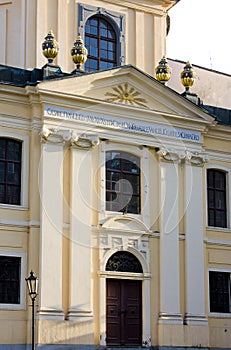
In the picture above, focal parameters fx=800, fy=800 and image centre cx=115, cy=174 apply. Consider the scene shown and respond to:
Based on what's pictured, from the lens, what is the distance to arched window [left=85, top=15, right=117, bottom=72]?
28.8 metres

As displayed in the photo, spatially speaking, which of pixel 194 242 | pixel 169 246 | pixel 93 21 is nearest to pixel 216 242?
pixel 194 242

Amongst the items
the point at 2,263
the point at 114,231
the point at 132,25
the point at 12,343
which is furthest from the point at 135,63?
the point at 12,343

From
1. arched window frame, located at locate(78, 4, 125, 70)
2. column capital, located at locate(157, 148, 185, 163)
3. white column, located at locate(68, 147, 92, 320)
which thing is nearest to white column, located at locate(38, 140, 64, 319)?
white column, located at locate(68, 147, 92, 320)

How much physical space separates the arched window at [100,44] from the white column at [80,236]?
458cm

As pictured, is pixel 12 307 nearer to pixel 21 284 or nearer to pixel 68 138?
pixel 21 284

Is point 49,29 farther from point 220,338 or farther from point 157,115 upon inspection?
point 220,338

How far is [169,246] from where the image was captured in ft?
86.9

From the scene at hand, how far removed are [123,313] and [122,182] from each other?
4.25m

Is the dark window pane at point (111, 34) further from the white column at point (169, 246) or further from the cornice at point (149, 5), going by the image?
the white column at point (169, 246)

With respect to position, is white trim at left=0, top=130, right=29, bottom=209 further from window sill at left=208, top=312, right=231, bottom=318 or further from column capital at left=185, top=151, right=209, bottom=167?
window sill at left=208, top=312, right=231, bottom=318

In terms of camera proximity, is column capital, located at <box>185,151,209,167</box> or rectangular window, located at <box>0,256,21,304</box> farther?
column capital, located at <box>185,151,209,167</box>

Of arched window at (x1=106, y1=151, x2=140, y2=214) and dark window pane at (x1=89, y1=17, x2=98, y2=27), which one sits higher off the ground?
dark window pane at (x1=89, y1=17, x2=98, y2=27)

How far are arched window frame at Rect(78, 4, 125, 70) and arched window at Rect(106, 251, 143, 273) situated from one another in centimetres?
744

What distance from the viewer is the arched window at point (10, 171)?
2448 centimetres
